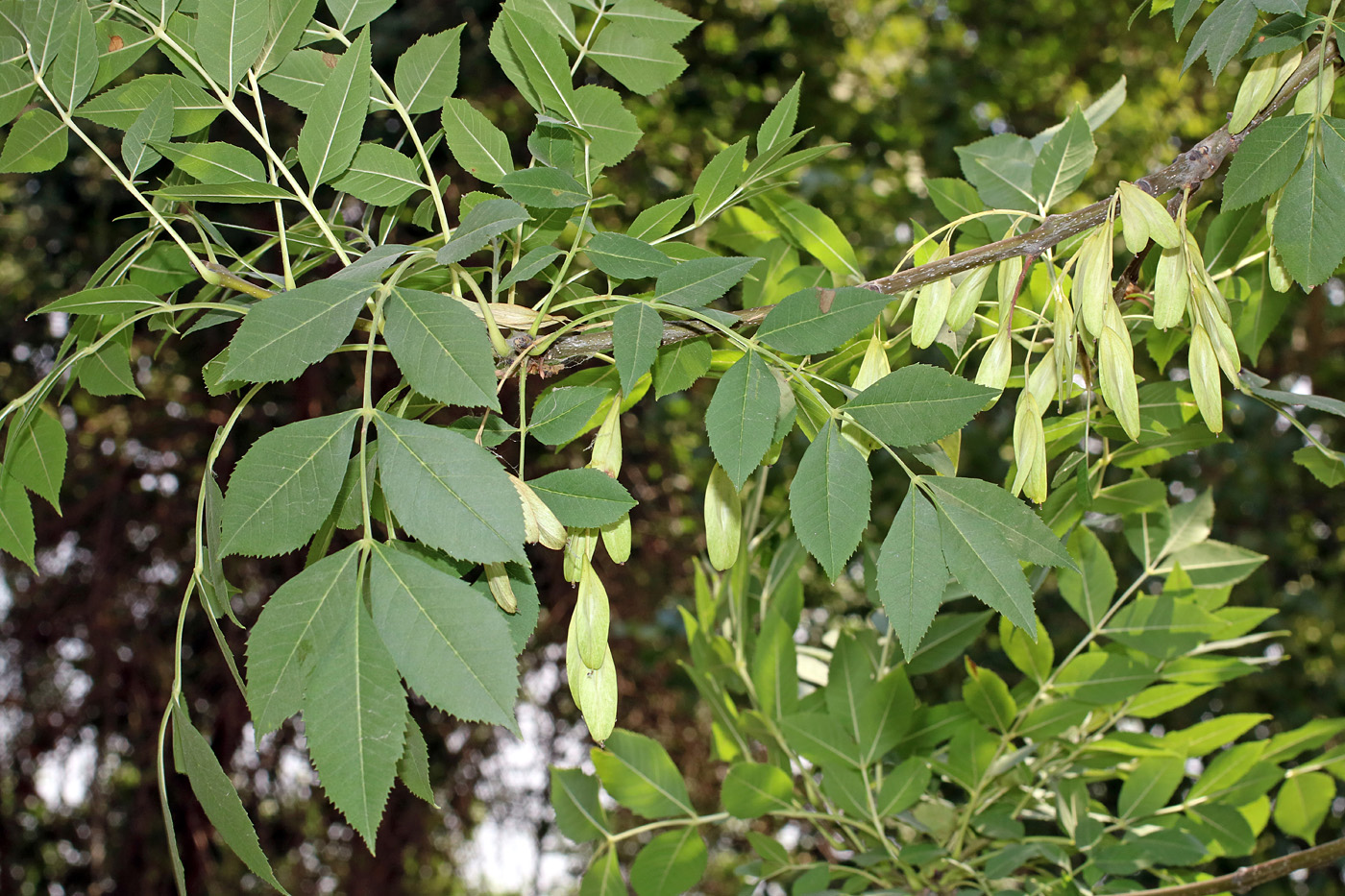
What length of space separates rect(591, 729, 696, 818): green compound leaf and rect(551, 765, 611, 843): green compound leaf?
38 millimetres

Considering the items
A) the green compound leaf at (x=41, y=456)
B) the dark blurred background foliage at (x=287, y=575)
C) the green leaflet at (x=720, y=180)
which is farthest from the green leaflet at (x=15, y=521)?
the dark blurred background foliage at (x=287, y=575)

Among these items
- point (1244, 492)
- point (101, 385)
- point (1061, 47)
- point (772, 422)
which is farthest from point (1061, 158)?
point (1061, 47)

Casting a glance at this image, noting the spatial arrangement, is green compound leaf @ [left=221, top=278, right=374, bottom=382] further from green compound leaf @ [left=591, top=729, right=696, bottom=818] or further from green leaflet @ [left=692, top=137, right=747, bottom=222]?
green compound leaf @ [left=591, top=729, right=696, bottom=818]

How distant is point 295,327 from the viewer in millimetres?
316

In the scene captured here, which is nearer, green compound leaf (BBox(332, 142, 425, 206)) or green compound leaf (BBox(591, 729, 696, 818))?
green compound leaf (BBox(332, 142, 425, 206))

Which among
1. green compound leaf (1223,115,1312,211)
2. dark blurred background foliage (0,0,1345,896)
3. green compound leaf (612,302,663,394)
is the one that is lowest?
dark blurred background foliage (0,0,1345,896)

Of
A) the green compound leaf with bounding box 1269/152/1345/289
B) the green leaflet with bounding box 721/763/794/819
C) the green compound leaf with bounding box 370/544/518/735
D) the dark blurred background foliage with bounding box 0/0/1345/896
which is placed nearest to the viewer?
the green compound leaf with bounding box 370/544/518/735

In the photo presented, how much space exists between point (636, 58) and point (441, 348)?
0.22m

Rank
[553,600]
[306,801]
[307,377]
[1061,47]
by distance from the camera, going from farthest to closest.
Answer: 1. [1061,47]
2. [306,801]
3. [553,600]
4. [307,377]

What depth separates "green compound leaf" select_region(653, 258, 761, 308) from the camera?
1.22 ft

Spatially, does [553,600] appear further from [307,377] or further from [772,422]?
[772,422]

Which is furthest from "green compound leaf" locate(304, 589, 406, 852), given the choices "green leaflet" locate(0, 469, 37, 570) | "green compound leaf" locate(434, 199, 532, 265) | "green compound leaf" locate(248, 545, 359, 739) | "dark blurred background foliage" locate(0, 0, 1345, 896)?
"dark blurred background foliage" locate(0, 0, 1345, 896)

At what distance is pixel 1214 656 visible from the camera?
0.65m

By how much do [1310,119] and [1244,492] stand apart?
5.57 ft
